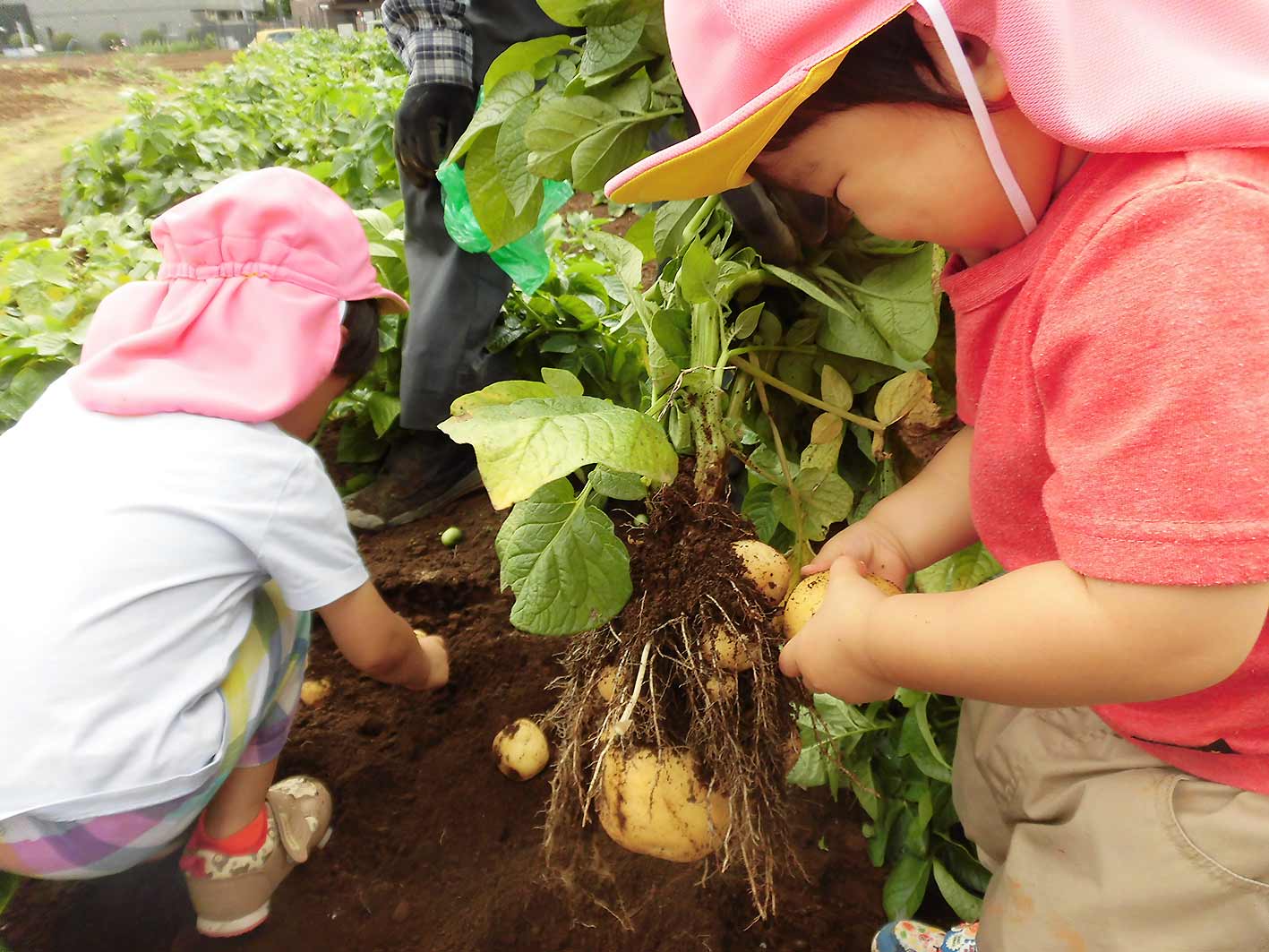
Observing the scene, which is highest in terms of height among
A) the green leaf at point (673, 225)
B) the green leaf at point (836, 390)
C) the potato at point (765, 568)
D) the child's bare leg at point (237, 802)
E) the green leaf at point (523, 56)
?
the green leaf at point (523, 56)

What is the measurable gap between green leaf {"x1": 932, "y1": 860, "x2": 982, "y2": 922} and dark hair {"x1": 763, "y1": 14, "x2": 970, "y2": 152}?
3.99ft

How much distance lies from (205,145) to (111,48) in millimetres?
3056

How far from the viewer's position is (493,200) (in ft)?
4.42

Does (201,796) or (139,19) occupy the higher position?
(139,19)

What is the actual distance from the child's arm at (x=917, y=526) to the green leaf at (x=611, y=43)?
0.70 meters

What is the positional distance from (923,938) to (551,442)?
975mm

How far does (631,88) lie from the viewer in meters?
1.21

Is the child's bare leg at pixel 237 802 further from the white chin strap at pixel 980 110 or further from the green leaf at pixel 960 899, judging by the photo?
the white chin strap at pixel 980 110

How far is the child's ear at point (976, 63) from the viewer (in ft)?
2.17

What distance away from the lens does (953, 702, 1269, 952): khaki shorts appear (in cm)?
88

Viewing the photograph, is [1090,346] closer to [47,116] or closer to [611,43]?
[611,43]

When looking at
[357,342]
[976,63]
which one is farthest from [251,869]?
[976,63]

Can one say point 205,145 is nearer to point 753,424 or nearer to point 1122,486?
point 753,424

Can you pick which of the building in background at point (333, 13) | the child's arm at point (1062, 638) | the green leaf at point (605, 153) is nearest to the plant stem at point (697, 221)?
the green leaf at point (605, 153)
